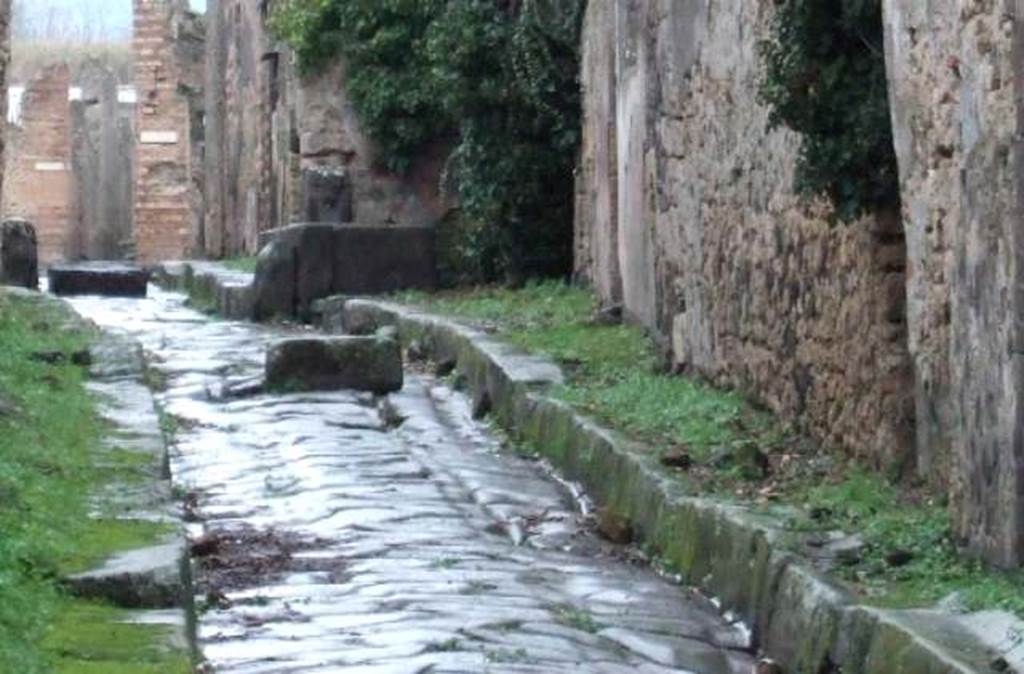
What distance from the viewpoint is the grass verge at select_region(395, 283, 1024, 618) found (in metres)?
6.86

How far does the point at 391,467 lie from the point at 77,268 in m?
14.6

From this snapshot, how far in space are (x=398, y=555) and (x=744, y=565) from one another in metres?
1.56

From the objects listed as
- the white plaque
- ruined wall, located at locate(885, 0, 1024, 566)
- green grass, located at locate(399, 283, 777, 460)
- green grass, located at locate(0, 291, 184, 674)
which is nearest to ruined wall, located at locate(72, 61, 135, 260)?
the white plaque

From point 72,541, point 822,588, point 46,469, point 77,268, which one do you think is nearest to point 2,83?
point 46,469

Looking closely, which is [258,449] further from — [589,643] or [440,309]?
[440,309]

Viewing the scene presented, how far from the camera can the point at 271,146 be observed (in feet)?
89.0

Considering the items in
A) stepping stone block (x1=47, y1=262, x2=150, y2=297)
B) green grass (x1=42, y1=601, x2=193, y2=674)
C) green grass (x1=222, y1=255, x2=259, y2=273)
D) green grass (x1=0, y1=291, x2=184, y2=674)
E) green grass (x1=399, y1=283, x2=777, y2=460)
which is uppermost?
green grass (x1=0, y1=291, x2=184, y2=674)

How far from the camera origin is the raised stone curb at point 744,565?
6035 millimetres

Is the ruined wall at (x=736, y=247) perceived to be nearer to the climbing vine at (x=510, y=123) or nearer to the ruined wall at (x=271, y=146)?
the climbing vine at (x=510, y=123)

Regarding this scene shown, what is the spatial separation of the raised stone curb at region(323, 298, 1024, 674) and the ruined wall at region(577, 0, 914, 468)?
27.8 inches

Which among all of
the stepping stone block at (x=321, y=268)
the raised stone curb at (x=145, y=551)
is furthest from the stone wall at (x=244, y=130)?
the raised stone curb at (x=145, y=551)

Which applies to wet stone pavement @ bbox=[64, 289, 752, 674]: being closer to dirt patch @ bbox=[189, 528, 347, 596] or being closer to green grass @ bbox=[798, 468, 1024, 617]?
dirt patch @ bbox=[189, 528, 347, 596]

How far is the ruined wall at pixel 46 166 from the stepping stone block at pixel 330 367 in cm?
3068

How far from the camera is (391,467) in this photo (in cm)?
1116
